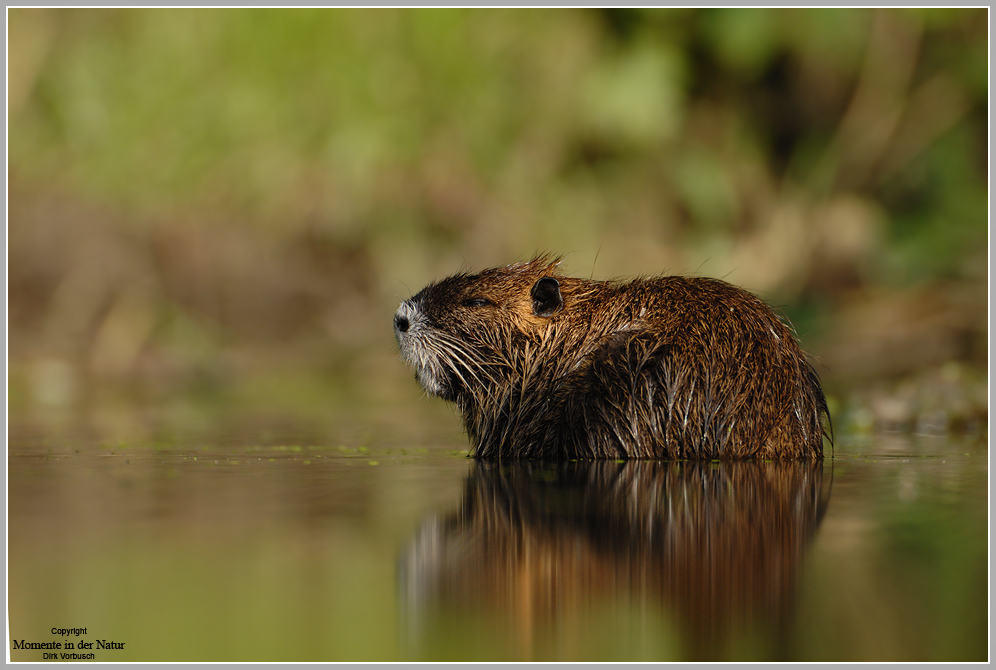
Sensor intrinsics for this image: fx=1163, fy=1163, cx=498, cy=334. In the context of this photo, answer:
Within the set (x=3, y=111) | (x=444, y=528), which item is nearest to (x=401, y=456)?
(x=444, y=528)

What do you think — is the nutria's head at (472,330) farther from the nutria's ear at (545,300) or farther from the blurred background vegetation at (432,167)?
the blurred background vegetation at (432,167)

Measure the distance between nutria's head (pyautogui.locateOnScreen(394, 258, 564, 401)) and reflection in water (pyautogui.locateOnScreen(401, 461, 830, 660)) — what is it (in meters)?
0.73

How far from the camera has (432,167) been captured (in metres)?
11.1

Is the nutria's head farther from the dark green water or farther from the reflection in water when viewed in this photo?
the reflection in water

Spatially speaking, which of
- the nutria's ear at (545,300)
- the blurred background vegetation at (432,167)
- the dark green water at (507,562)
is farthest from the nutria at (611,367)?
the blurred background vegetation at (432,167)

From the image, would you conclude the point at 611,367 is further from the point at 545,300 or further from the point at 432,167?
the point at 432,167

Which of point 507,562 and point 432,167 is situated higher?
point 432,167

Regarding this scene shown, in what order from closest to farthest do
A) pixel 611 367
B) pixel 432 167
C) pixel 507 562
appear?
pixel 507 562 < pixel 611 367 < pixel 432 167

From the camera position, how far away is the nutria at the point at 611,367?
366cm

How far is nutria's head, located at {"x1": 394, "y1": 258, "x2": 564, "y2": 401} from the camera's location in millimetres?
4070

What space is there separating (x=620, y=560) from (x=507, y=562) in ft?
0.73

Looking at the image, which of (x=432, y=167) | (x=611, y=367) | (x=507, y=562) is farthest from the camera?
(x=432, y=167)

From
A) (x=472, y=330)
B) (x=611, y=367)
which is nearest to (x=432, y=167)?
(x=472, y=330)

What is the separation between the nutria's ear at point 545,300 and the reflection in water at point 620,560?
2.50 feet
